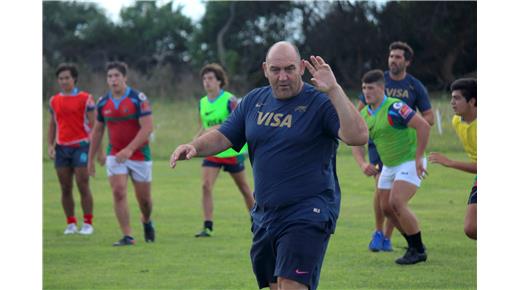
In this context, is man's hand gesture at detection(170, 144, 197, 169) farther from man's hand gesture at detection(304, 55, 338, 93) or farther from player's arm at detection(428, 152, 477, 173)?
player's arm at detection(428, 152, 477, 173)

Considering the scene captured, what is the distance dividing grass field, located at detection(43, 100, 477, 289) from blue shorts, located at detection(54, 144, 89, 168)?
0.94 metres

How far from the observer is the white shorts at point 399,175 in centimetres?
1036

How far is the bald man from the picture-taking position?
620cm

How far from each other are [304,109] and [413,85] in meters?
5.26

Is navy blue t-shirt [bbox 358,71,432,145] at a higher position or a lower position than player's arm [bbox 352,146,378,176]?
higher

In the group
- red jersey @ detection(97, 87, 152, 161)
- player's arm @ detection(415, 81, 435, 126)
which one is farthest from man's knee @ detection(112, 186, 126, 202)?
player's arm @ detection(415, 81, 435, 126)

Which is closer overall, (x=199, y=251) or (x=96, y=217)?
(x=199, y=251)

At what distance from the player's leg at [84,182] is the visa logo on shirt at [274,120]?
6.89 m

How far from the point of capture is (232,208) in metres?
15.9

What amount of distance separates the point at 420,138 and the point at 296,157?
3.91m

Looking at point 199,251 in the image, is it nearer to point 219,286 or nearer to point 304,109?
point 219,286

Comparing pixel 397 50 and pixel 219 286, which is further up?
pixel 397 50
